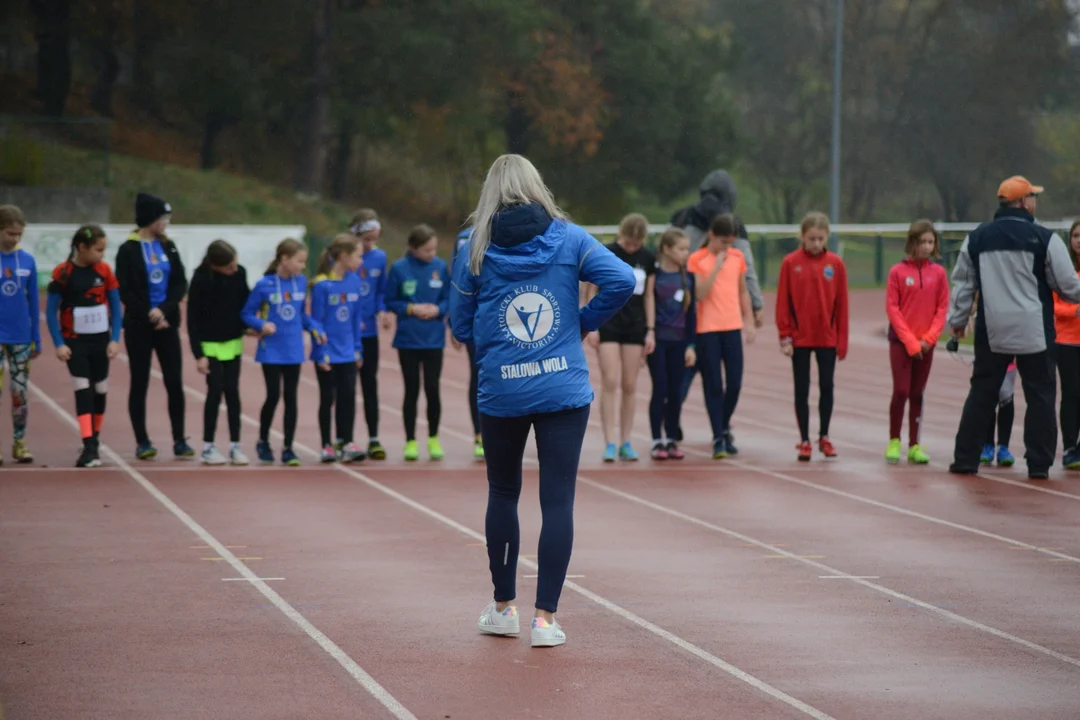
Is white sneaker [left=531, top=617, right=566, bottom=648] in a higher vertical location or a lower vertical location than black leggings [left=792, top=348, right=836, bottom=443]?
lower

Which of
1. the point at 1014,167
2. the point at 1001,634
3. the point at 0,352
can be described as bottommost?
the point at 1001,634

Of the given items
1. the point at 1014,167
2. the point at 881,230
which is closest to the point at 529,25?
the point at 881,230

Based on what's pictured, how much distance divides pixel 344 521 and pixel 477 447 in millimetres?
2980

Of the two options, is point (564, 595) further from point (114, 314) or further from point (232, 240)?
point (232, 240)

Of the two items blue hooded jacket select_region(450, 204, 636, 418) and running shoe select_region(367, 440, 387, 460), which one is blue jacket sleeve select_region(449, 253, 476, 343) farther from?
running shoe select_region(367, 440, 387, 460)

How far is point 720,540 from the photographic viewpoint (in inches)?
365

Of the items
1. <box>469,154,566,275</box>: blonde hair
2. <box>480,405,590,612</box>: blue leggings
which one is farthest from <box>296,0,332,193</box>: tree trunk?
<box>480,405,590,612</box>: blue leggings

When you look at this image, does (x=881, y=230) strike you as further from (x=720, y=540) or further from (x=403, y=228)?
(x=720, y=540)

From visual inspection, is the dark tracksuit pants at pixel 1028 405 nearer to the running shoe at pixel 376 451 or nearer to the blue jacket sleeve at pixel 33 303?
the running shoe at pixel 376 451

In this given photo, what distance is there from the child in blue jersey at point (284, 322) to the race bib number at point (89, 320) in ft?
3.30

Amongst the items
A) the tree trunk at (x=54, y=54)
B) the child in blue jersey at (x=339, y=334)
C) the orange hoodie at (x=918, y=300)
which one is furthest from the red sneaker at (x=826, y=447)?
the tree trunk at (x=54, y=54)

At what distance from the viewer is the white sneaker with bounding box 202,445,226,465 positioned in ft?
39.8

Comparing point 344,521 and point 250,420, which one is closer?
point 344,521

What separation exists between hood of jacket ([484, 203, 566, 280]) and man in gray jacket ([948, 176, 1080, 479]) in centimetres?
610
